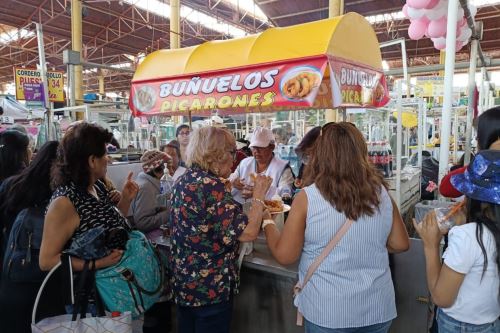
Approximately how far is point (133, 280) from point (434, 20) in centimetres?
416

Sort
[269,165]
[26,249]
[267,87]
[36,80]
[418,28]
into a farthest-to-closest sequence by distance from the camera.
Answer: [36,80] < [418,28] < [269,165] < [267,87] < [26,249]

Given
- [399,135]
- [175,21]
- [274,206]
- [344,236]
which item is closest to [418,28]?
[399,135]

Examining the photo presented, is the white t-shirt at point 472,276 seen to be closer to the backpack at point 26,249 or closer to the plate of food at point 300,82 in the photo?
the plate of food at point 300,82

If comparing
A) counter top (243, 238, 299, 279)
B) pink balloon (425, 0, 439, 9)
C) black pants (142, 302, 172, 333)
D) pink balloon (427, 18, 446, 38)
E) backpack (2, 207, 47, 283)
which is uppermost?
pink balloon (425, 0, 439, 9)

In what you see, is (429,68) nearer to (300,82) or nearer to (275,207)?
(300,82)

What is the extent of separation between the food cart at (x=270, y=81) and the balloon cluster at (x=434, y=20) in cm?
91

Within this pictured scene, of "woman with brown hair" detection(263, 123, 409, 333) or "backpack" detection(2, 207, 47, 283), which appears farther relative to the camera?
"backpack" detection(2, 207, 47, 283)

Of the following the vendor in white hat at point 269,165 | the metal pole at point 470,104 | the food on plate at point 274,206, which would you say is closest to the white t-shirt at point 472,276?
the food on plate at point 274,206

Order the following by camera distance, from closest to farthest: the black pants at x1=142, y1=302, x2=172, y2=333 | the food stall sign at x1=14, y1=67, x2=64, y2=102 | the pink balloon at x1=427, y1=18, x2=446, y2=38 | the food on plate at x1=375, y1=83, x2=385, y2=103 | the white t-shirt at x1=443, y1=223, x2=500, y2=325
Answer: the white t-shirt at x1=443, y1=223, x2=500, y2=325 < the black pants at x1=142, y1=302, x2=172, y2=333 < the food on plate at x1=375, y1=83, x2=385, y2=103 < the pink balloon at x1=427, y1=18, x2=446, y2=38 < the food stall sign at x1=14, y1=67, x2=64, y2=102

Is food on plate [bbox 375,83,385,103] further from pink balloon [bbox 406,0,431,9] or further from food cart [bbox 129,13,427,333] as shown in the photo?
pink balloon [bbox 406,0,431,9]

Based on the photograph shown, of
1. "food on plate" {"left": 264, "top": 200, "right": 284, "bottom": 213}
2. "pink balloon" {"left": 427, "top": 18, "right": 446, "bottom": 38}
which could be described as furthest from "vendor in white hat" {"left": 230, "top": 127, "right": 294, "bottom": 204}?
"pink balloon" {"left": 427, "top": 18, "right": 446, "bottom": 38}

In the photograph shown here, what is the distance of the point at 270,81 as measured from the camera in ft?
8.34

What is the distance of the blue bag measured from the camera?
187cm

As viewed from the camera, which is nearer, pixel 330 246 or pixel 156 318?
pixel 330 246
